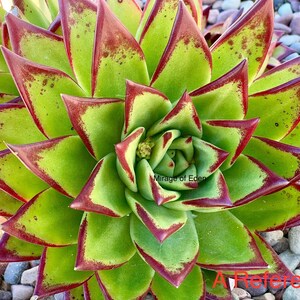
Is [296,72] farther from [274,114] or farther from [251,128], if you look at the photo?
[251,128]

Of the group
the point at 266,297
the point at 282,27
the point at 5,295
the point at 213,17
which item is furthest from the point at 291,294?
the point at 213,17

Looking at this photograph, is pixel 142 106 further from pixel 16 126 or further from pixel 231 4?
pixel 231 4

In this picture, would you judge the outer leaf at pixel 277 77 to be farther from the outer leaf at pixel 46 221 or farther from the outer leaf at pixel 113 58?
the outer leaf at pixel 46 221

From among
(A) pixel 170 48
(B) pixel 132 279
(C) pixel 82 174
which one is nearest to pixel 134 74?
(A) pixel 170 48

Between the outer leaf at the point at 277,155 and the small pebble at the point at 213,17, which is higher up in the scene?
the outer leaf at the point at 277,155

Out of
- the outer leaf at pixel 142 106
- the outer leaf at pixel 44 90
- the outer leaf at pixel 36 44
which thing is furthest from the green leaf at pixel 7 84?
the outer leaf at pixel 142 106
